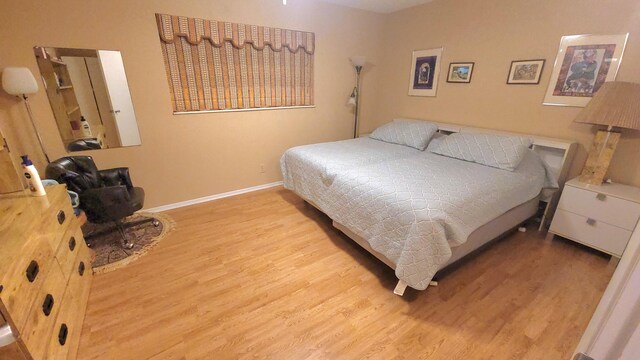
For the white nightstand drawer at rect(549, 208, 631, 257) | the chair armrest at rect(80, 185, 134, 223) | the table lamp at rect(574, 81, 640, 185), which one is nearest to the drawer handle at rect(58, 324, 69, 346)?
the chair armrest at rect(80, 185, 134, 223)

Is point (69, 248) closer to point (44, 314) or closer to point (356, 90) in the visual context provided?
point (44, 314)

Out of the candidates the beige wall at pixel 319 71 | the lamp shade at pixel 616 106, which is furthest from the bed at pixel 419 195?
the beige wall at pixel 319 71

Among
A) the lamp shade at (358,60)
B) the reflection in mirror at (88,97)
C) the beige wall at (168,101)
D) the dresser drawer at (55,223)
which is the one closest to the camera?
the dresser drawer at (55,223)

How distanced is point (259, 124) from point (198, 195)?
3.87ft


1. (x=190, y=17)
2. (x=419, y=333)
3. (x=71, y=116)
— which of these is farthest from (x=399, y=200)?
(x=71, y=116)

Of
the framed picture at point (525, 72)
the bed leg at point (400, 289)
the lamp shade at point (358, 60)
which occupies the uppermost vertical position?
the lamp shade at point (358, 60)

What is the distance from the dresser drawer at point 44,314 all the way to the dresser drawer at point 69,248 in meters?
0.08

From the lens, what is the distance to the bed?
165 cm

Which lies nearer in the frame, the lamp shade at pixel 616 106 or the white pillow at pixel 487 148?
the lamp shade at pixel 616 106

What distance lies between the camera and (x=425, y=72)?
→ 3648 millimetres

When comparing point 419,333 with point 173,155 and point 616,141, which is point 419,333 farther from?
point 173,155

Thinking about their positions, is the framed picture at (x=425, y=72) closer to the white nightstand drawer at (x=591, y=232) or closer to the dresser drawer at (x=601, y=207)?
the dresser drawer at (x=601, y=207)

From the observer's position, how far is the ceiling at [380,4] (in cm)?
342

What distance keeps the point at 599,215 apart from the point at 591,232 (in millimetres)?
169
